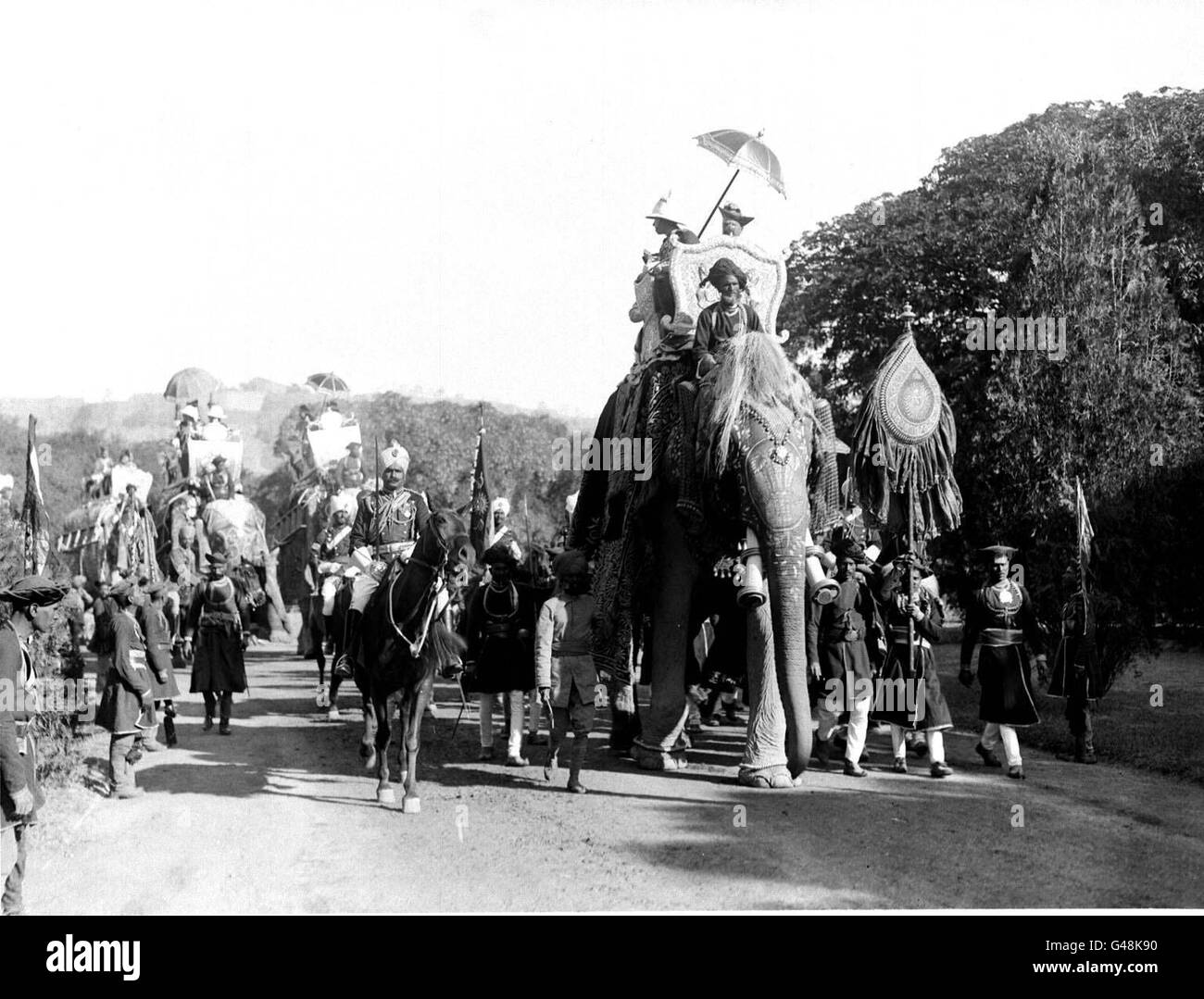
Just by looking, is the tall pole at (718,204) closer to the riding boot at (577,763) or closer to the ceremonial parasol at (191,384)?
the riding boot at (577,763)

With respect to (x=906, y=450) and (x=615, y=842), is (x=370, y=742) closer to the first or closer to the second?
(x=615, y=842)

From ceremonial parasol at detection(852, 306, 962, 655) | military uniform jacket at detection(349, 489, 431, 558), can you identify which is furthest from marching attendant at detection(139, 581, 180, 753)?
ceremonial parasol at detection(852, 306, 962, 655)

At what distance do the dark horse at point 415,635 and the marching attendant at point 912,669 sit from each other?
3.74 metres

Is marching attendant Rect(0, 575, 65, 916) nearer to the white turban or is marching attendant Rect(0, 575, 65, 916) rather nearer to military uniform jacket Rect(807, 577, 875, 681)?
the white turban

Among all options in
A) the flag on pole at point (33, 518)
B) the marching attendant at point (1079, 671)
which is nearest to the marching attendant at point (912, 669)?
the marching attendant at point (1079, 671)

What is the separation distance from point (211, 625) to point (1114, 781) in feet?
28.4

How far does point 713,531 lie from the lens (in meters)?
10.6

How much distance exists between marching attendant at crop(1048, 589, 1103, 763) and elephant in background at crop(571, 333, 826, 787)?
3.05 metres

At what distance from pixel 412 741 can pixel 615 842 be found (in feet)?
6.90

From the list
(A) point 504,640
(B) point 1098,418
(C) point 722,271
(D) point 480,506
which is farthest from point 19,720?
(B) point 1098,418

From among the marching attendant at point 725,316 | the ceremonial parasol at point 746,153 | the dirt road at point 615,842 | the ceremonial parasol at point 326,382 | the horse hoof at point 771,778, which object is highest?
the ceremonial parasol at point 326,382

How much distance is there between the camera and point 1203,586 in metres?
15.0

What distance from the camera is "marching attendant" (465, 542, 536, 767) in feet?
39.8

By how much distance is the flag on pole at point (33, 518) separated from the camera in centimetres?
1291
